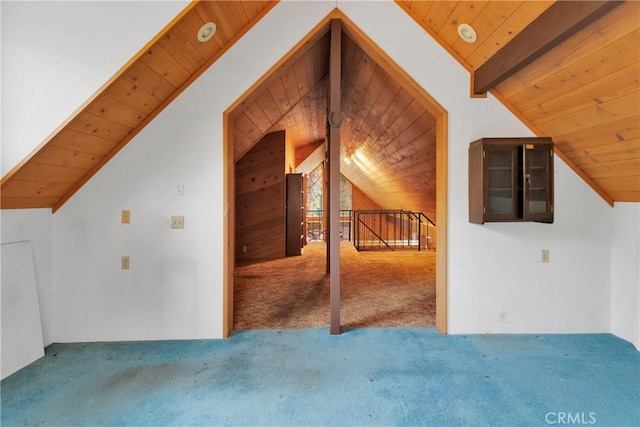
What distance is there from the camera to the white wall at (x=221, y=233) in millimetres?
2520

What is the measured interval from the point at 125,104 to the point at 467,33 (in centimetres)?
249

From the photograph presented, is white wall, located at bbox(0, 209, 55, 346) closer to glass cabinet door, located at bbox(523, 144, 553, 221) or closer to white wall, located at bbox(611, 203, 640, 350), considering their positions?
glass cabinet door, located at bbox(523, 144, 553, 221)

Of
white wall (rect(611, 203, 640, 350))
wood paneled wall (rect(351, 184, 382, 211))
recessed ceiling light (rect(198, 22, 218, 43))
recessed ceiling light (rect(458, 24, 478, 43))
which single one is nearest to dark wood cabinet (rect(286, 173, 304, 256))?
recessed ceiling light (rect(198, 22, 218, 43))

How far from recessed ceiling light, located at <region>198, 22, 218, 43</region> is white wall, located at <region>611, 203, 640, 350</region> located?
344cm

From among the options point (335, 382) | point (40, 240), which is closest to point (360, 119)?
point (335, 382)

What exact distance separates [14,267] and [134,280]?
720 mm

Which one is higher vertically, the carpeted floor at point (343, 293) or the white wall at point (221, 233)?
the white wall at point (221, 233)

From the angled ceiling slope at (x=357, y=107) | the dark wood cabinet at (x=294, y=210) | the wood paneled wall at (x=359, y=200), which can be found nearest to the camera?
the angled ceiling slope at (x=357, y=107)

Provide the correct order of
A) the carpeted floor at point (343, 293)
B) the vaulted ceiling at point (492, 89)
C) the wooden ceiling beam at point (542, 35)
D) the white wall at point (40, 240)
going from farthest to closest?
the carpeted floor at point (343, 293) < the white wall at point (40, 240) < the vaulted ceiling at point (492, 89) < the wooden ceiling beam at point (542, 35)

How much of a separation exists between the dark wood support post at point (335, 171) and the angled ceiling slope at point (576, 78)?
2.04 feet

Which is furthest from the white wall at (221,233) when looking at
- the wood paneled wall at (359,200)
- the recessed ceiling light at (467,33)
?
the wood paneled wall at (359,200)

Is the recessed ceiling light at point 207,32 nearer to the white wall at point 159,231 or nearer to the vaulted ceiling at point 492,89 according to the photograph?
the vaulted ceiling at point 492,89

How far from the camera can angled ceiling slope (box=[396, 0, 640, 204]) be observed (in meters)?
1.65

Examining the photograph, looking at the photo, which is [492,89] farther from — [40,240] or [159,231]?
[40,240]
